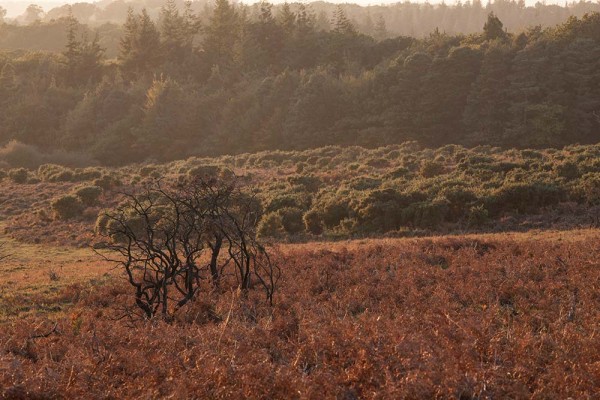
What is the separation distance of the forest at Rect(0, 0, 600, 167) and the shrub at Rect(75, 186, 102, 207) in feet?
84.6

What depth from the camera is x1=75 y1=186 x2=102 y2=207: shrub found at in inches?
1385

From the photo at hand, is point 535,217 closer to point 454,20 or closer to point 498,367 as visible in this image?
point 498,367

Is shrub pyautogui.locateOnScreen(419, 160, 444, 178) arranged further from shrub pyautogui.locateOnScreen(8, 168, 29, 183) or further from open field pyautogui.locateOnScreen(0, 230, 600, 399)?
shrub pyautogui.locateOnScreen(8, 168, 29, 183)

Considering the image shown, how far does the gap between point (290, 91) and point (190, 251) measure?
5400 centimetres

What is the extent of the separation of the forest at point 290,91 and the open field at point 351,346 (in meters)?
42.4

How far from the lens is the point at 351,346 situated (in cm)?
726

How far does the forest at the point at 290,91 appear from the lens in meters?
54.3

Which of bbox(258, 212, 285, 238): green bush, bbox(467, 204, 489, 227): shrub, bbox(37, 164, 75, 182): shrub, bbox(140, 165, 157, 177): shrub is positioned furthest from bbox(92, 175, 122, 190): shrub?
bbox(467, 204, 489, 227): shrub

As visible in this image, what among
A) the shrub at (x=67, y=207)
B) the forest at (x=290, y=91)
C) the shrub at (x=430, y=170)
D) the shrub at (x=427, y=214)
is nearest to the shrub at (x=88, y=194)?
the shrub at (x=67, y=207)

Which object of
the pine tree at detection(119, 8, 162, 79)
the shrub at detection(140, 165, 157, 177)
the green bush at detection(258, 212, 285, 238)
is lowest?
the green bush at detection(258, 212, 285, 238)

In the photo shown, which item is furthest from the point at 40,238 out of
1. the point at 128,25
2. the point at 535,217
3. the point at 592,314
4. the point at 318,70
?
the point at 128,25

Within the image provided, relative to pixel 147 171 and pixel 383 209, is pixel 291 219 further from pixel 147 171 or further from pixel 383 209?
pixel 147 171

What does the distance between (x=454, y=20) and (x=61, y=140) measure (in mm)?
132705

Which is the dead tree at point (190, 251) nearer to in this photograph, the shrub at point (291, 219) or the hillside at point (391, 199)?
the shrub at point (291, 219)
